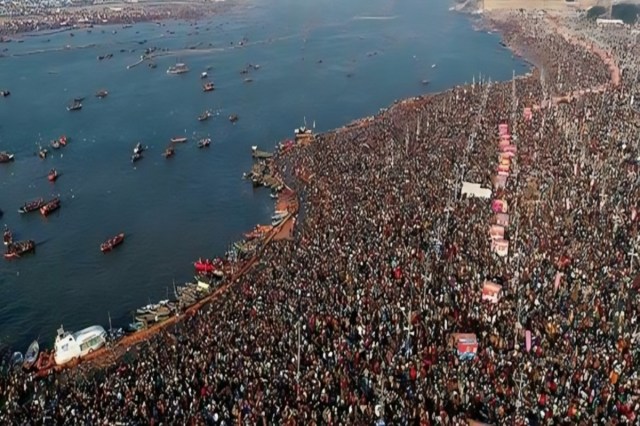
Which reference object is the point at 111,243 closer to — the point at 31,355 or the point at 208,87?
the point at 31,355

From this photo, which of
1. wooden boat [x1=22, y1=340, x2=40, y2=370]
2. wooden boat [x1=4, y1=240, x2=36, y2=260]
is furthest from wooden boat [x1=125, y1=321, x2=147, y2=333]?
wooden boat [x1=4, y1=240, x2=36, y2=260]

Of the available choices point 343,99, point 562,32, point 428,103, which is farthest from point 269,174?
point 562,32

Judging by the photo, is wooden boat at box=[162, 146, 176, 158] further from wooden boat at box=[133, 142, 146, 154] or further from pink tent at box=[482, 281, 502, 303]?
pink tent at box=[482, 281, 502, 303]

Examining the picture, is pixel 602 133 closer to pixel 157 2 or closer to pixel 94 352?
pixel 94 352

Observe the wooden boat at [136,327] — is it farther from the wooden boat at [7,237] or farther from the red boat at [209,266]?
the wooden boat at [7,237]

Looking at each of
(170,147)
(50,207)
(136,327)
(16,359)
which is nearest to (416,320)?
(136,327)
